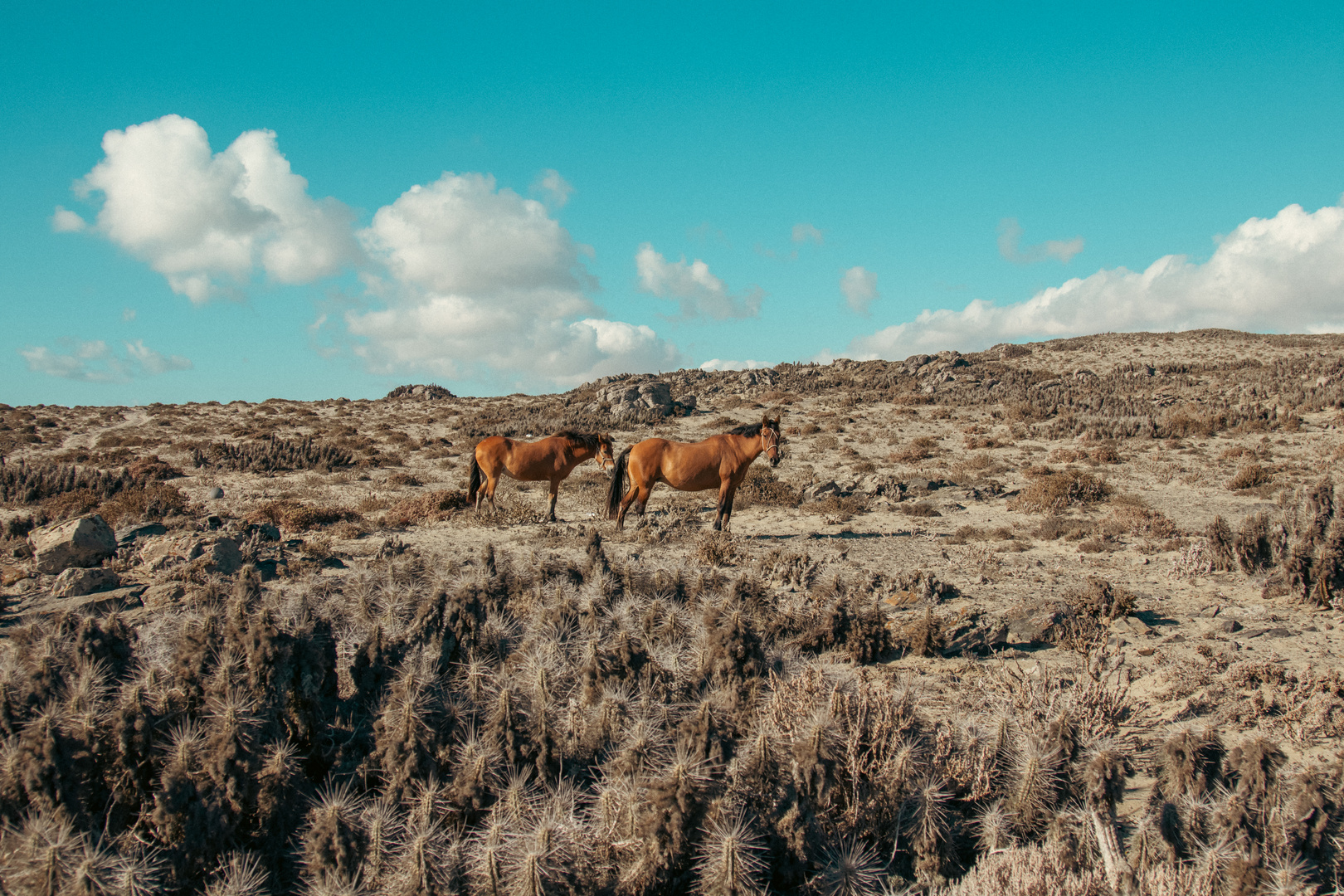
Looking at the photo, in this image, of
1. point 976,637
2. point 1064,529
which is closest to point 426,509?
point 976,637

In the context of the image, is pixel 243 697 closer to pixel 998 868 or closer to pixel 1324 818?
pixel 998 868

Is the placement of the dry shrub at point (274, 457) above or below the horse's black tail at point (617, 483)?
above

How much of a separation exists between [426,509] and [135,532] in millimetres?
4396

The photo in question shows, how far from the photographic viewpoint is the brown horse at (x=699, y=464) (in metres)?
11.4

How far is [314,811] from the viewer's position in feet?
10.5

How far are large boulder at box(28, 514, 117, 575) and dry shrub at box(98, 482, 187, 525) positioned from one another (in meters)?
2.23

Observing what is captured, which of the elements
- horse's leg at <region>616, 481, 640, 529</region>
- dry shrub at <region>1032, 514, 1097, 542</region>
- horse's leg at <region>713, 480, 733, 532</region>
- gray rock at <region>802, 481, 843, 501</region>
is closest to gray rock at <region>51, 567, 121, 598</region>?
horse's leg at <region>616, 481, 640, 529</region>

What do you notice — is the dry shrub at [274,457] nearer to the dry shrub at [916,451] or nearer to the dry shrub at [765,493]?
the dry shrub at [765,493]

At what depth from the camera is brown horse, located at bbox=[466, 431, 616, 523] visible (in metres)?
12.8

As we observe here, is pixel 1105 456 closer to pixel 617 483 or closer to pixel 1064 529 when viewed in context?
pixel 1064 529

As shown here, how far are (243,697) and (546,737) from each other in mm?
1769

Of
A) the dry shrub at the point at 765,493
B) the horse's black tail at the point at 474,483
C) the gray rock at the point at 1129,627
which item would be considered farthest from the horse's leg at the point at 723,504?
the gray rock at the point at 1129,627

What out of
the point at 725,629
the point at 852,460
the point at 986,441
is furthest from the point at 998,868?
the point at 986,441

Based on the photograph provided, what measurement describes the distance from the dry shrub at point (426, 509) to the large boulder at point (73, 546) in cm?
395
